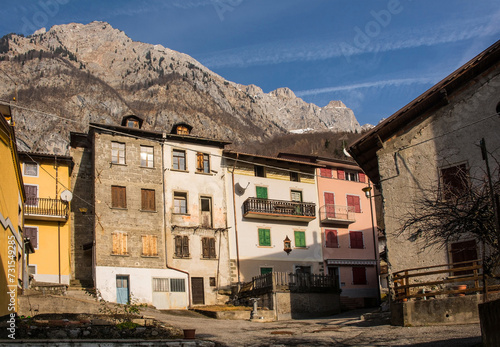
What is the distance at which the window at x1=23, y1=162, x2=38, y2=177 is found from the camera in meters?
36.7

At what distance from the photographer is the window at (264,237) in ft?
133

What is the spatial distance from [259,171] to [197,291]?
1065 cm

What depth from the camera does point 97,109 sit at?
449ft

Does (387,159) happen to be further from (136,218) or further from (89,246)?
(89,246)

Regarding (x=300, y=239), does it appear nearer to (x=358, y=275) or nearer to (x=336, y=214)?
(x=336, y=214)

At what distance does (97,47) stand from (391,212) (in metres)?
190

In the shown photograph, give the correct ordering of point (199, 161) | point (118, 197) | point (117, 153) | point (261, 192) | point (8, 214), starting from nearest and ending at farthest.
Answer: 1. point (8, 214)
2. point (118, 197)
3. point (117, 153)
4. point (199, 161)
5. point (261, 192)

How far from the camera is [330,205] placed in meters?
44.7

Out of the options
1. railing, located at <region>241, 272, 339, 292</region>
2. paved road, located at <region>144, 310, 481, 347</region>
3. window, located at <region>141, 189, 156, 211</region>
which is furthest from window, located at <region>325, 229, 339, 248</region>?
paved road, located at <region>144, 310, 481, 347</region>

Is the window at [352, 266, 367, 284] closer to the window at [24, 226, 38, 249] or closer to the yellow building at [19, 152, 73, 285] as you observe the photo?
the yellow building at [19, 152, 73, 285]

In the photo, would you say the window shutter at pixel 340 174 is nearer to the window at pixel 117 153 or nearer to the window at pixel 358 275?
the window at pixel 358 275

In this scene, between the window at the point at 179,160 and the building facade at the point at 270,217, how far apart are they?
10.8 feet

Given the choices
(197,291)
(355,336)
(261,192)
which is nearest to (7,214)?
(355,336)

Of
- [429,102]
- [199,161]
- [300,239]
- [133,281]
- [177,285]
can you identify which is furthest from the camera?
[300,239]
